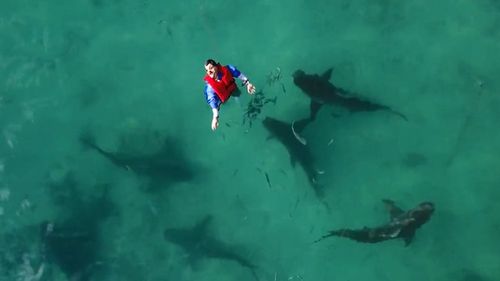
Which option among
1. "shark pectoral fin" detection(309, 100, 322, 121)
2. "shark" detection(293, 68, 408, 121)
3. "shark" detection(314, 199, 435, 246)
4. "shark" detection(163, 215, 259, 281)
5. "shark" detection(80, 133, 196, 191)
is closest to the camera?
"shark" detection(314, 199, 435, 246)

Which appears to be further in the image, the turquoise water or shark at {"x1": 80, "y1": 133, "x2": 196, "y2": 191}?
shark at {"x1": 80, "y1": 133, "x2": 196, "y2": 191}

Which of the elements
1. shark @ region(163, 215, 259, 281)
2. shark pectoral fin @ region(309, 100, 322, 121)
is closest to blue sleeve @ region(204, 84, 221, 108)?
shark pectoral fin @ region(309, 100, 322, 121)

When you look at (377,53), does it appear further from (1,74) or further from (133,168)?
(1,74)

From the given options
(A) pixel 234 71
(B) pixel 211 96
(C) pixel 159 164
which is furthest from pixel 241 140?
(A) pixel 234 71

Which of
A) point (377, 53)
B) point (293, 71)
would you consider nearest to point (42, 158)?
point (293, 71)

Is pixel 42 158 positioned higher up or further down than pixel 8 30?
further down

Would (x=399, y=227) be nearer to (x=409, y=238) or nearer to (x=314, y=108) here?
(x=409, y=238)

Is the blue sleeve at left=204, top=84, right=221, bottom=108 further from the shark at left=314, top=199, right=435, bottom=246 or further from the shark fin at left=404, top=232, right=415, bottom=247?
the shark fin at left=404, top=232, right=415, bottom=247
